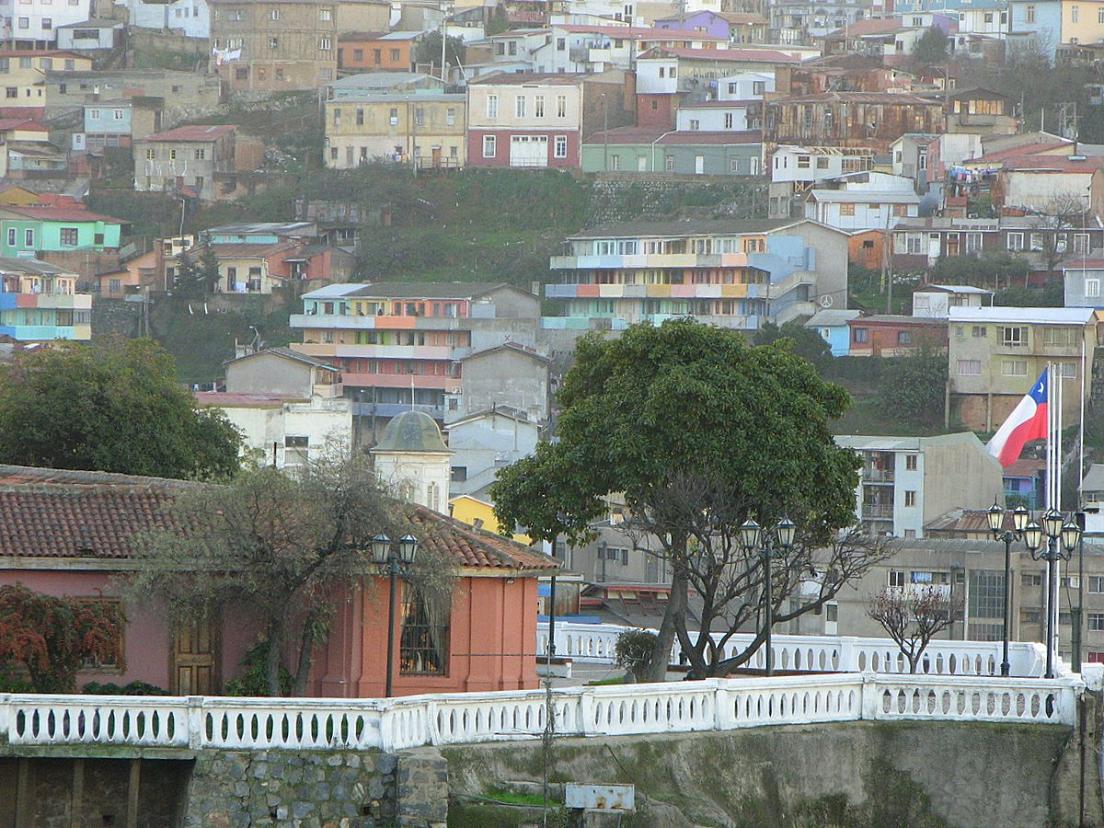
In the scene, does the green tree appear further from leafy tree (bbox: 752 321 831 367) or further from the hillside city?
leafy tree (bbox: 752 321 831 367)

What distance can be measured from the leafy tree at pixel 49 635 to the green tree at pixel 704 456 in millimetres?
8919

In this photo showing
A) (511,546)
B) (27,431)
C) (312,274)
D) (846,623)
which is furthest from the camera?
(312,274)

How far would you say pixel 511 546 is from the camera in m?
32.6

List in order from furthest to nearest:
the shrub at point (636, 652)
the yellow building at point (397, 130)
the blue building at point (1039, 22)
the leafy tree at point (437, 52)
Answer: the leafy tree at point (437, 52)
the blue building at point (1039, 22)
the yellow building at point (397, 130)
the shrub at point (636, 652)

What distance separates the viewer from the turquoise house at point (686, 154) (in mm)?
134125

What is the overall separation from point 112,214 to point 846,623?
76904mm

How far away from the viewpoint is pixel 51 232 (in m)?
136

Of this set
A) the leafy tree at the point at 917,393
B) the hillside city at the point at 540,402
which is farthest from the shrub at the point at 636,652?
the leafy tree at the point at 917,393

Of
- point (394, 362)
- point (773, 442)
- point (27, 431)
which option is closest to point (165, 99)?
point (394, 362)

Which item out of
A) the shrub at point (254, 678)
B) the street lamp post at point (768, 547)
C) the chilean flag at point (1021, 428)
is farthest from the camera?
the chilean flag at point (1021, 428)

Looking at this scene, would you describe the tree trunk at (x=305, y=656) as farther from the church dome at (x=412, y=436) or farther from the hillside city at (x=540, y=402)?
the church dome at (x=412, y=436)

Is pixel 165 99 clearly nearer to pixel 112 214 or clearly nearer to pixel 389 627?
pixel 112 214

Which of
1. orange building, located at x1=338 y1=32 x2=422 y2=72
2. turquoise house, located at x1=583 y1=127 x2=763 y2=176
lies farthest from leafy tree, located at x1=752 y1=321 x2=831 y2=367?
orange building, located at x1=338 y1=32 x2=422 y2=72

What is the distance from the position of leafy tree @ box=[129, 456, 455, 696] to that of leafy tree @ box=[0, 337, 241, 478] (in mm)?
16282
